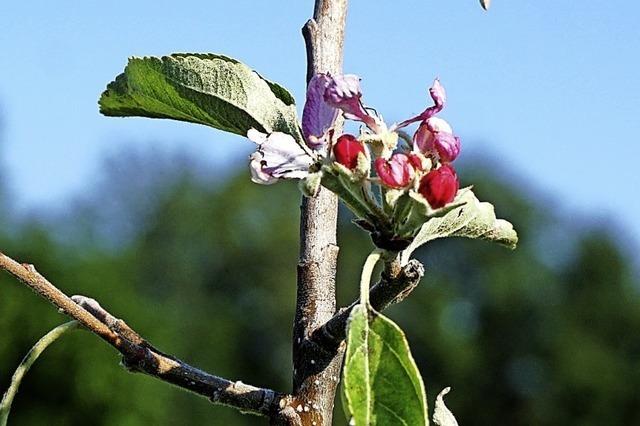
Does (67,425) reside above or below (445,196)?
below

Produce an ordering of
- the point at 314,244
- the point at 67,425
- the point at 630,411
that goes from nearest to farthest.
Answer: the point at 314,244 → the point at 67,425 → the point at 630,411

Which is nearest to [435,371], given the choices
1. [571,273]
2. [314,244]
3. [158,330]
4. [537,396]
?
[537,396]

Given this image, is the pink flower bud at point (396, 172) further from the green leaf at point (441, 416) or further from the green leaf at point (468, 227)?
the green leaf at point (441, 416)

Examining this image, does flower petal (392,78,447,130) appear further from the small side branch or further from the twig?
the twig

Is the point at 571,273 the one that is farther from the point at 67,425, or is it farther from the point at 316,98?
the point at 316,98

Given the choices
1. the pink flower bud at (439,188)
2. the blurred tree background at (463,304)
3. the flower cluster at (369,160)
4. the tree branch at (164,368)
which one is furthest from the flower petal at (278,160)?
the blurred tree background at (463,304)

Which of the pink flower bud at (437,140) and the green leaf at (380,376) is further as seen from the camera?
the pink flower bud at (437,140)

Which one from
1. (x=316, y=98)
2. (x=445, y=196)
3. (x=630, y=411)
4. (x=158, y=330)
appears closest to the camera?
(x=445, y=196)
